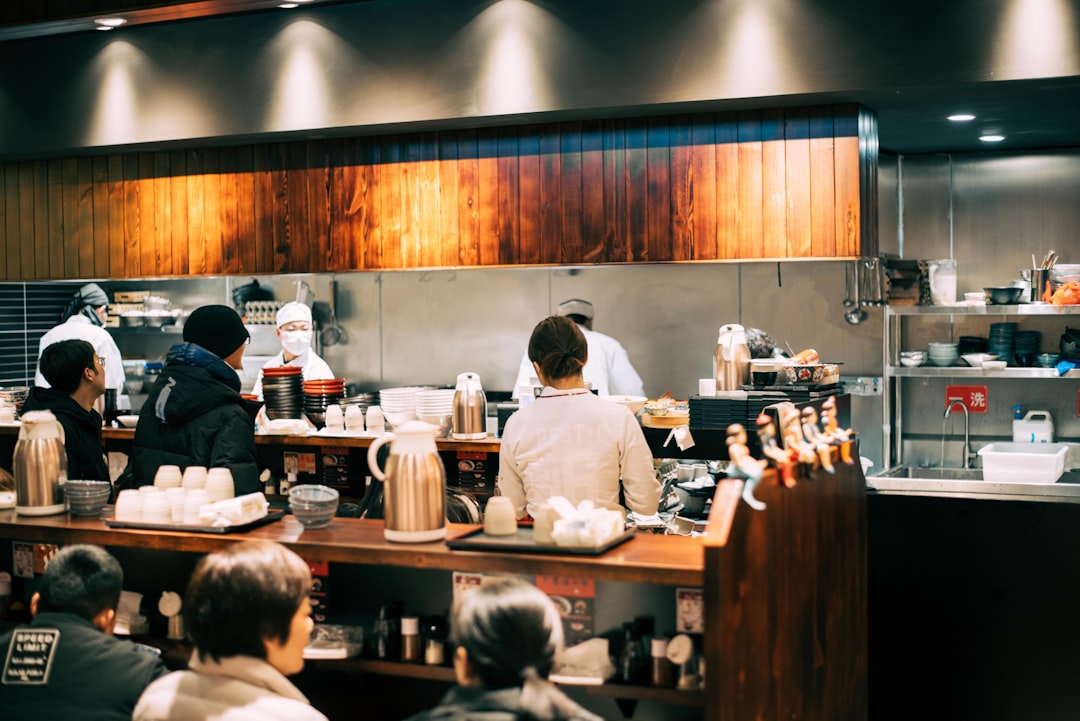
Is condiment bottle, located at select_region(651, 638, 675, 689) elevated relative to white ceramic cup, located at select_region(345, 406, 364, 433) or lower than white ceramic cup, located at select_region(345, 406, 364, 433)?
lower

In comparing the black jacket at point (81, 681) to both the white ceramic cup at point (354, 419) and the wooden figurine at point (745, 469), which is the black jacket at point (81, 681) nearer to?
the wooden figurine at point (745, 469)

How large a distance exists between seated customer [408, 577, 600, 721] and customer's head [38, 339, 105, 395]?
10.4 feet

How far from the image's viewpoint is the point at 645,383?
768 cm

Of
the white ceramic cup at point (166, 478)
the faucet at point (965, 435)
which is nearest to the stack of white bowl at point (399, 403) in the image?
the white ceramic cup at point (166, 478)

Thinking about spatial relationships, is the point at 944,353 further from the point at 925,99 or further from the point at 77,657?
the point at 77,657

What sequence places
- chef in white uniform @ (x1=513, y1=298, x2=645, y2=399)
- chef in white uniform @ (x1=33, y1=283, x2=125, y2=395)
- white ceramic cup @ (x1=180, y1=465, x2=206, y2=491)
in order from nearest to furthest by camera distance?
white ceramic cup @ (x1=180, y1=465, x2=206, y2=491) < chef in white uniform @ (x1=513, y1=298, x2=645, y2=399) < chef in white uniform @ (x1=33, y1=283, x2=125, y2=395)

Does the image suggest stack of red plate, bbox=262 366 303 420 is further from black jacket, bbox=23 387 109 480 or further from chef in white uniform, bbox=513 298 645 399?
chef in white uniform, bbox=513 298 645 399

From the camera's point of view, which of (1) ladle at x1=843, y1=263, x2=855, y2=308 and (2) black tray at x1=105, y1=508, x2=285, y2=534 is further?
(1) ladle at x1=843, y1=263, x2=855, y2=308

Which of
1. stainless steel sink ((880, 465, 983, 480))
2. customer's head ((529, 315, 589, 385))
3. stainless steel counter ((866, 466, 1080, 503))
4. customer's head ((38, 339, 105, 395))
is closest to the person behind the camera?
customer's head ((529, 315, 589, 385))

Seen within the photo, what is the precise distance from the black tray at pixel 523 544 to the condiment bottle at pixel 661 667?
26cm

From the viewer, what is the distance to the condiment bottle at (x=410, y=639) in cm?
292

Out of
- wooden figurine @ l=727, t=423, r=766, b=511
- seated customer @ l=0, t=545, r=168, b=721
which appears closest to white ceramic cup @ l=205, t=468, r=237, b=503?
seated customer @ l=0, t=545, r=168, b=721

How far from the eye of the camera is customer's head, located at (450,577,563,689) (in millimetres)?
1978

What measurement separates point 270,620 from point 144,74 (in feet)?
15.4
